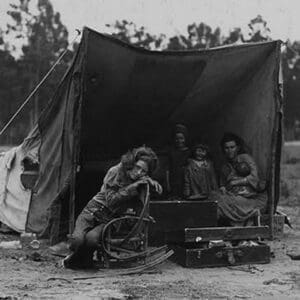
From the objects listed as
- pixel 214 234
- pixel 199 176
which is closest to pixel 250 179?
pixel 199 176

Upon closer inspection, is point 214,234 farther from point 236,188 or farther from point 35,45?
point 35,45

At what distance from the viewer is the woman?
873cm

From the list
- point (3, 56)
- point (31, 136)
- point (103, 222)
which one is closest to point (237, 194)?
point (103, 222)

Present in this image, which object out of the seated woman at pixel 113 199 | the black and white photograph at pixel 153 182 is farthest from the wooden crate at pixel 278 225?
the seated woman at pixel 113 199

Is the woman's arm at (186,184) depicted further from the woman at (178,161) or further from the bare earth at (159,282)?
the bare earth at (159,282)

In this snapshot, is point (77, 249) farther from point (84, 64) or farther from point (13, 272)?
point (84, 64)

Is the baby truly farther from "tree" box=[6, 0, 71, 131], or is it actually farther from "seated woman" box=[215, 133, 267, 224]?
"tree" box=[6, 0, 71, 131]

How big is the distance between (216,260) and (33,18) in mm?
38715

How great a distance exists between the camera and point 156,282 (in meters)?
5.76

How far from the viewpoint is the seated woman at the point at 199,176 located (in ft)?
27.9

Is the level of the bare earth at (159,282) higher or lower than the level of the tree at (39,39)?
lower

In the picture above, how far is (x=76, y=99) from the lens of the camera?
7.32 meters

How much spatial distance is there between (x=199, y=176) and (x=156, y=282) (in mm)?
2967

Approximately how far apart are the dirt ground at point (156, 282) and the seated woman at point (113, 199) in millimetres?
201
